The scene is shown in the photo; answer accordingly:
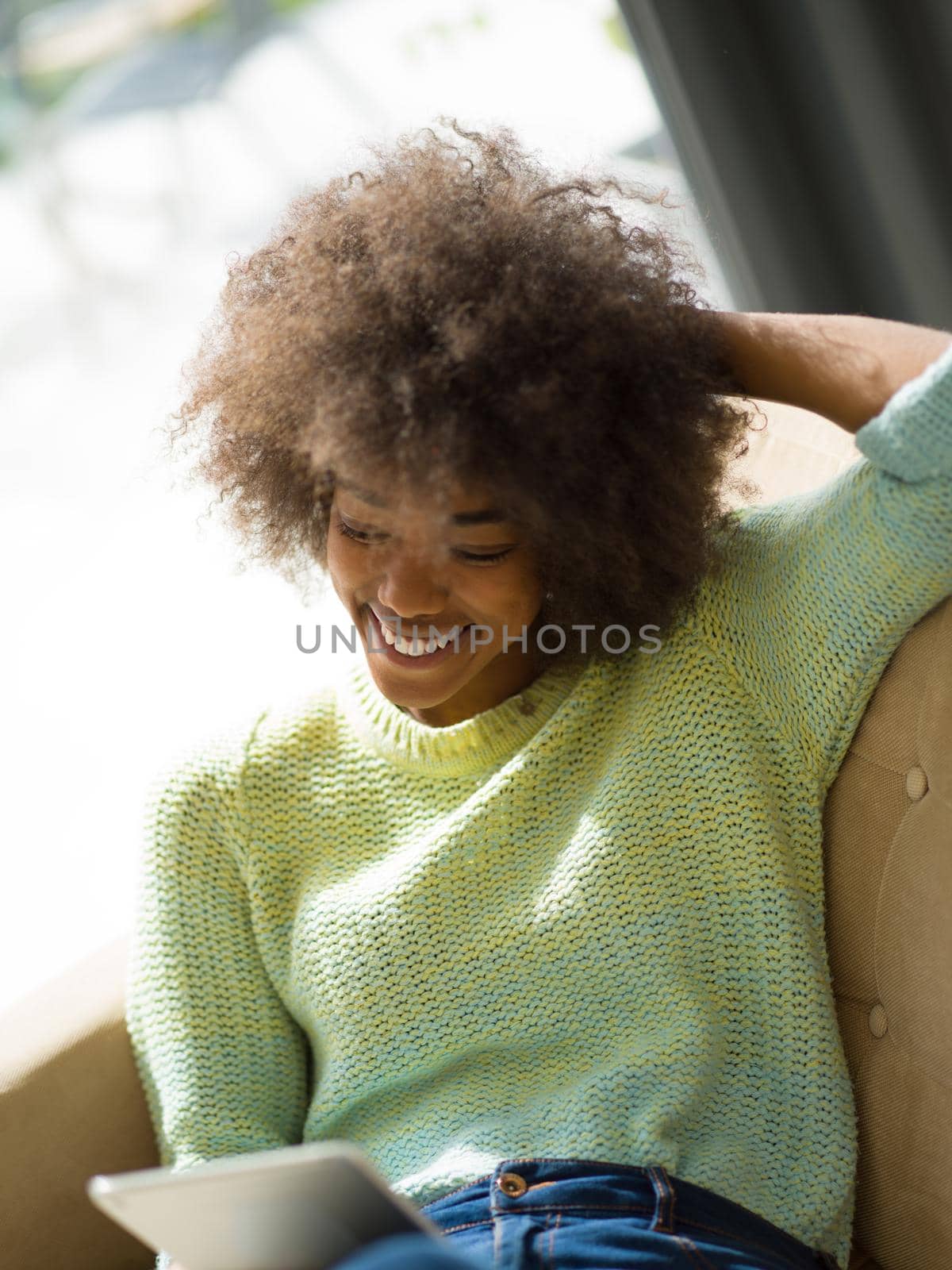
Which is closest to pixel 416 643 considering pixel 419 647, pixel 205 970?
pixel 419 647

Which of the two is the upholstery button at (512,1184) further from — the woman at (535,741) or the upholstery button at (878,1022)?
the upholstery button at (878,1022)

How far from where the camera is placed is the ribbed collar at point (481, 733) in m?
1.15

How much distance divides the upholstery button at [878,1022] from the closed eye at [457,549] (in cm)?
48

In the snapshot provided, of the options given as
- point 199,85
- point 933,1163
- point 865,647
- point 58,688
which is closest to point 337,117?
point 199,85

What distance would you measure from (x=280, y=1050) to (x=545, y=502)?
570 millimetres

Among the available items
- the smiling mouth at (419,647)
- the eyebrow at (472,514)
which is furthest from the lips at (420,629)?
the eyebrow at (472,514)

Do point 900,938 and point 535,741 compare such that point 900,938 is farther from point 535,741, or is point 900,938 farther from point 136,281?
point 136,281

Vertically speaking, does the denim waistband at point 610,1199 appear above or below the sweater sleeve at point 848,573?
below

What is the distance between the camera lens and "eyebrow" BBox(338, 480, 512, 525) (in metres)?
0.98

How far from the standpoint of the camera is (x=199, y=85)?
2.43 metres

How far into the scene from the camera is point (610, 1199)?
991 mm

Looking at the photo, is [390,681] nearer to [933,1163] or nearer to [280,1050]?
[280,1050]

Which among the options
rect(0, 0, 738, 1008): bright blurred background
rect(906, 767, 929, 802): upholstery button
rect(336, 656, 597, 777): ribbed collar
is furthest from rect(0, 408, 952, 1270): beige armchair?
rect(0, 0, 738, 1008): bright blurred background

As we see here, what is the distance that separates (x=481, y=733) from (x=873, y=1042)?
412 mm
